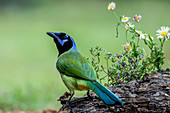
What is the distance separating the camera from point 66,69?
2730mm

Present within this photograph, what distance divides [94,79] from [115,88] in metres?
0.54

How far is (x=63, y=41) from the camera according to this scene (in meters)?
2.93

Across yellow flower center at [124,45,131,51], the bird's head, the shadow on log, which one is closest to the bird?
the bird's head

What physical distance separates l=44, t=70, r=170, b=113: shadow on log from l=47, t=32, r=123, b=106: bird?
24 cm

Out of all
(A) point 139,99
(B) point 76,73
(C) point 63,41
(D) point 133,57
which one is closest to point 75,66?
(B) point 76,73

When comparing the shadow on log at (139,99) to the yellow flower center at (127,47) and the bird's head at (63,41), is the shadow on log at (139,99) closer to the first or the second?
the yellow flower center at (127,47)

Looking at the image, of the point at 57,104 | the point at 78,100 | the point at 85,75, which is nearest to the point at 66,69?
the point at 85,75

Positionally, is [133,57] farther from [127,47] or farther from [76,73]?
[76,73]

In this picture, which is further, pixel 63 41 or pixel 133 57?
pixel 133 57

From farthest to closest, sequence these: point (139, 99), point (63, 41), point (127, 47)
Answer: point (127, 47) < point (63, 41) < point (139, 99)

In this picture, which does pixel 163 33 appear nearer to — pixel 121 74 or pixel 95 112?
pixel 121 74

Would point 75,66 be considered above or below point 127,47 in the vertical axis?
below

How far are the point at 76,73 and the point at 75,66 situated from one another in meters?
0.08

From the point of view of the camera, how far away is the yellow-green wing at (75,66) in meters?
2.65
